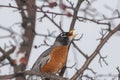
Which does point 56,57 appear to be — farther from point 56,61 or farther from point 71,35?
point 71,35

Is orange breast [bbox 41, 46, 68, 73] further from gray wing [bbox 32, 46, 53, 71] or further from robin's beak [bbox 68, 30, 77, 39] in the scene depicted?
→ robin's beak [bbox 68, 30, 77, 39]

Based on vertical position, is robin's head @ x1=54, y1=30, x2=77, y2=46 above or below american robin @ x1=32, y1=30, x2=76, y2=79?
above

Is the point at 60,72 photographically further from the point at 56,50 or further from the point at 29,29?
the point at 29,29

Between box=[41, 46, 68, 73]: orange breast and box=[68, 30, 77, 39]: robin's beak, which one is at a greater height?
box=[68, 30, 77, 39]: robin's beak

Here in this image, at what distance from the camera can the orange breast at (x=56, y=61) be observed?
2600 mm

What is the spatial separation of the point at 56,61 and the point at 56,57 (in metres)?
0.03

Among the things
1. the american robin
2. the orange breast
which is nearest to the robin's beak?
the american robin

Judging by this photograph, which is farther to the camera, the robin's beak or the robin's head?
the robin's head

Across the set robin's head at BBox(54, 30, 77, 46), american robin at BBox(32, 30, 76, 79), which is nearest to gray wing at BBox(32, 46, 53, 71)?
american robin at BBox(32, 30, 76, 79)

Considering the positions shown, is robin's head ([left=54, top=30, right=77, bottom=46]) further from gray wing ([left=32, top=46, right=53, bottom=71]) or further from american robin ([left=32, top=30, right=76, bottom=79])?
gray wing ([left=32, top=46, right=53, bottom=71])

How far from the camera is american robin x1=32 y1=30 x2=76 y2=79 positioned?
257cm

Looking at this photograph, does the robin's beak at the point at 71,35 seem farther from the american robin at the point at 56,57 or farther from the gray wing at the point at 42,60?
the gray wing at the point at 42,60

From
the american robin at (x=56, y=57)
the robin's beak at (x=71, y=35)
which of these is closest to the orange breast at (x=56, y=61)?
the american robin at (x=56, y=57)

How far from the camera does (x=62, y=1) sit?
9.90 ft
